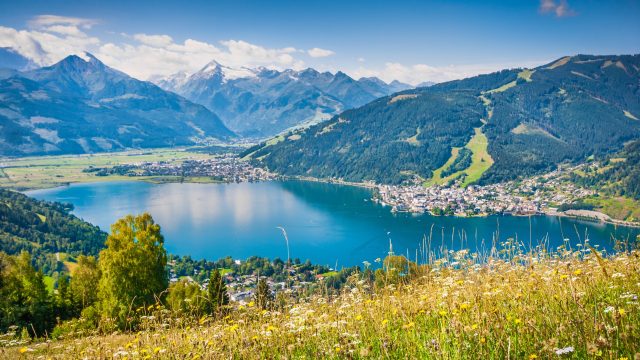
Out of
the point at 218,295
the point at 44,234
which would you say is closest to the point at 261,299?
the point at 218,295

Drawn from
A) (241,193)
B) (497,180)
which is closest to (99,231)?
(241,193)

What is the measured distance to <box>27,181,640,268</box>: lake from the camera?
7225 centimetres

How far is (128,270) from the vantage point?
55.2ft

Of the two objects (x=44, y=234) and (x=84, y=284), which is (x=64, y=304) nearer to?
(x=84, y=284)

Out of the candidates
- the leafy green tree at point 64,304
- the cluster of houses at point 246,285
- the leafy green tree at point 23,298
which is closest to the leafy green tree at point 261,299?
the cluster of houses at point 246,285

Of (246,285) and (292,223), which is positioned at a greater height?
(246,285)

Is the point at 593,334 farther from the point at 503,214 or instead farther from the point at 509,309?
the point at 503,214

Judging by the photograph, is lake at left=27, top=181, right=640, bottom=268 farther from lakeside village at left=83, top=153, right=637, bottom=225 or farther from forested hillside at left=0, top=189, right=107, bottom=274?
forested hillside at left=0, top=189, right=107, bottom=274

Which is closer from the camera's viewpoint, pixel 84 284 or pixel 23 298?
pixel 23 298

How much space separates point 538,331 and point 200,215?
10596 cm

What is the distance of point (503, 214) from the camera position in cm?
10206

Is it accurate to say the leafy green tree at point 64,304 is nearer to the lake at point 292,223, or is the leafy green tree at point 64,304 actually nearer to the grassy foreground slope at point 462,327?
the grassy foreground slope at point 462,327

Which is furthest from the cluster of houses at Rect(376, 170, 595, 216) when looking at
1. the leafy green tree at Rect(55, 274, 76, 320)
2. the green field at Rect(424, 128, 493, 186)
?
the leafy green tree at Rect(55, 274, 76, 320)

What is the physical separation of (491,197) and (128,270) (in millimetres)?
119155
